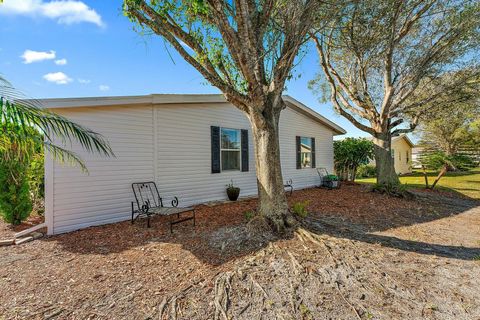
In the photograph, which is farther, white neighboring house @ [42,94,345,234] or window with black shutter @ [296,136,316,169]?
window with black shutter @ [296,136,316,169]

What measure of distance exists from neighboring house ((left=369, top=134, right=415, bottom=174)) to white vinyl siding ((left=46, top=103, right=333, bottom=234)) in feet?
60.0

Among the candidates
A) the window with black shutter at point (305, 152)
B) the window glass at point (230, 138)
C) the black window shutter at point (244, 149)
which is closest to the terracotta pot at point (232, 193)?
the black window shutter at point (244, 149)

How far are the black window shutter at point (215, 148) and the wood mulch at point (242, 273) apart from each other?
2.72 meters

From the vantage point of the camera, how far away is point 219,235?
449cm

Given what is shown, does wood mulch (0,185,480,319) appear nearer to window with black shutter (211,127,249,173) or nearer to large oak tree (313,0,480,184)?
window with black shutter (211,127,249,173)

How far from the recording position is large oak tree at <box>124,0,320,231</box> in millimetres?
4109

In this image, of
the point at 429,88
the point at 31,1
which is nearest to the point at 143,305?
the point at 31,1

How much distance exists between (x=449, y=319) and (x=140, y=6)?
5.75m

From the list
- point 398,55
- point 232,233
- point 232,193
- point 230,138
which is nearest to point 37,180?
point 232,193

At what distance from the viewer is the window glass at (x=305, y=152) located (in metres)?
11.4

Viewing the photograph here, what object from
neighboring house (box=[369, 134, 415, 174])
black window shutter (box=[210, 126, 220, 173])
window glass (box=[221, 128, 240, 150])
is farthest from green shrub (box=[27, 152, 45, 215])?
neighboring house (box=[369, 134, 415, 174])

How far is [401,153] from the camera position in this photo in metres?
23.1

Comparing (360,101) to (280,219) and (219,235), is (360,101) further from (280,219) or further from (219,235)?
(219,235)

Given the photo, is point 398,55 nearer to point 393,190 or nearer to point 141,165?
point 393,190
